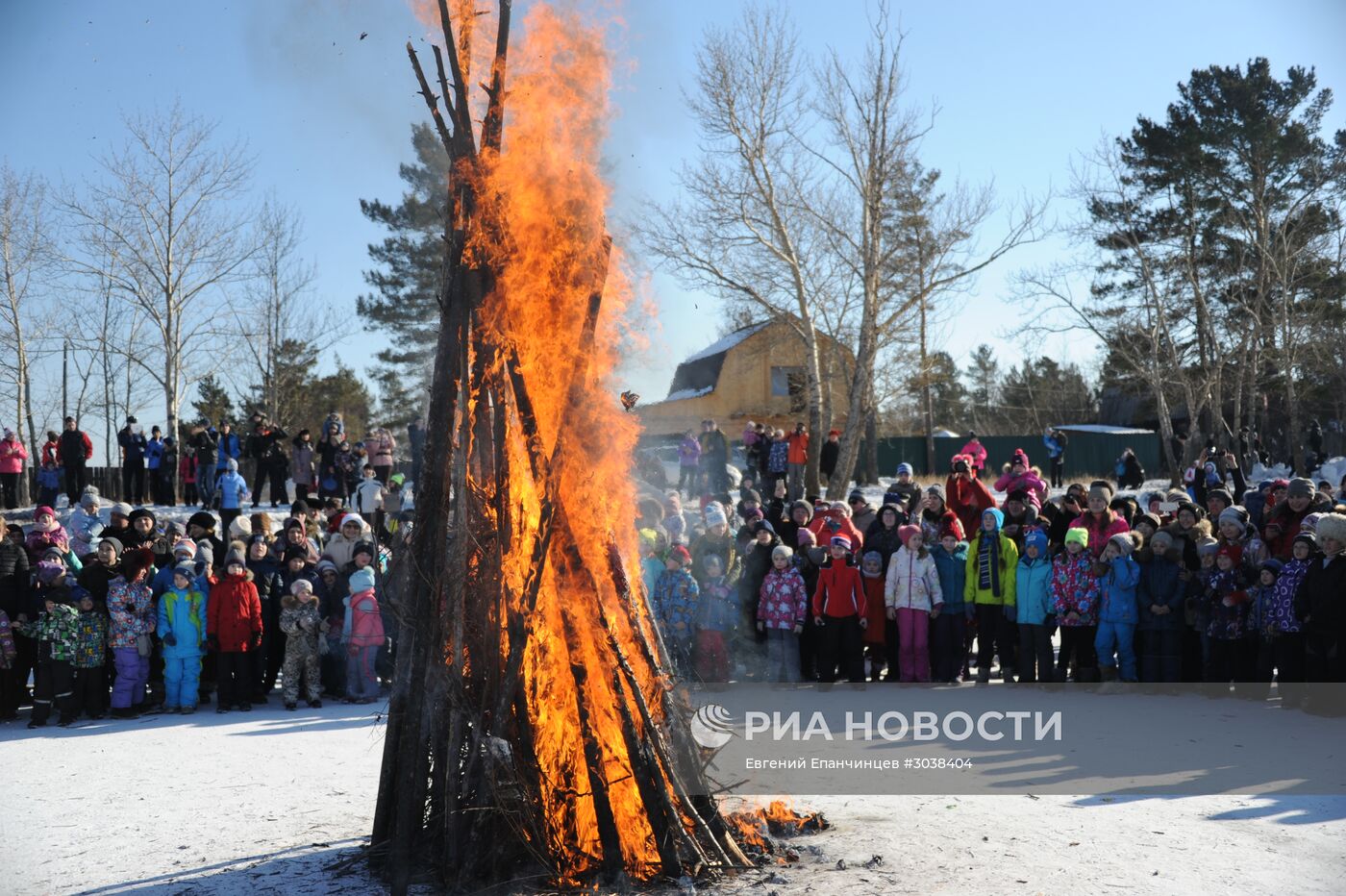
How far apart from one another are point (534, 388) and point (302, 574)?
6.15 meters

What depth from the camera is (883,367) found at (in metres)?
28.6

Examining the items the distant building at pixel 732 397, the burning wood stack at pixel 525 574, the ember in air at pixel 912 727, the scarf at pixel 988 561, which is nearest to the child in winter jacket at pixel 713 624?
the ember in air at pixel 912 727

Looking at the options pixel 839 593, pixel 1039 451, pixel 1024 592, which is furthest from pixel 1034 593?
pixel 1039 451

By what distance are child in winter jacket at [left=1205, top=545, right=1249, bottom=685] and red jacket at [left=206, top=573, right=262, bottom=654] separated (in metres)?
8.67

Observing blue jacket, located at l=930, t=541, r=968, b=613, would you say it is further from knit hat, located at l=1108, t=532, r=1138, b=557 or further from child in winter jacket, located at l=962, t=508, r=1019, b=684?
knit hat, located at l=1108, t=532, r=1138, b=557

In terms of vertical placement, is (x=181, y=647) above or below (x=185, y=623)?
below

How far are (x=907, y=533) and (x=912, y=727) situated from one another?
2663mm

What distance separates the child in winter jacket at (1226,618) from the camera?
9477mm

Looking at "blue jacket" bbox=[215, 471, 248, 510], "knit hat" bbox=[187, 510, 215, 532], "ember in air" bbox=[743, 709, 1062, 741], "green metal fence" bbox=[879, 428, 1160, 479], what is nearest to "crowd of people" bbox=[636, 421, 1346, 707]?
"ember in air" bbox=[743, 709, 1062, 741]

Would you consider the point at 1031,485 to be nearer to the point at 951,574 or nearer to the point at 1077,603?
the point at 951,574

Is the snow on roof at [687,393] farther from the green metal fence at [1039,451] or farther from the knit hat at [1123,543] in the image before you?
the knit hat at [1123,543]

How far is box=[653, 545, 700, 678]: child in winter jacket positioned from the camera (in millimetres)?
10625

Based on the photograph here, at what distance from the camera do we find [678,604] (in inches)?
420

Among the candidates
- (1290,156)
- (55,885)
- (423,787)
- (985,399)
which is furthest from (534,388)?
(985,399)
